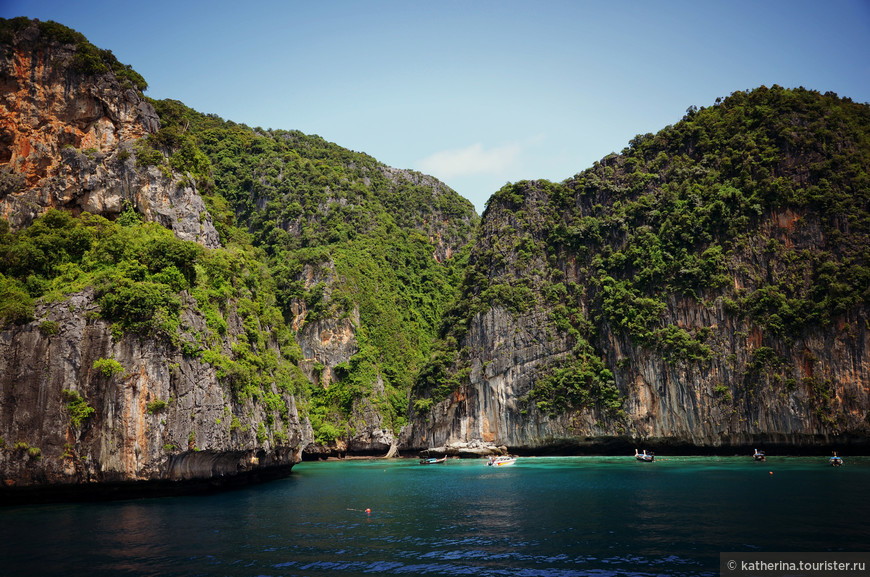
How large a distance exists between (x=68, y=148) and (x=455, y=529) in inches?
1610

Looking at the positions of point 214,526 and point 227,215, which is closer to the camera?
point 214,526

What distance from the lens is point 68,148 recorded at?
4322 centimetres

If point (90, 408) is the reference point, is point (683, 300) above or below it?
above

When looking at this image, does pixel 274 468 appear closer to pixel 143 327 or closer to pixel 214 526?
pixel 143 327

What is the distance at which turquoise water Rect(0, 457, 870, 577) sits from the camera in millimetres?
18016

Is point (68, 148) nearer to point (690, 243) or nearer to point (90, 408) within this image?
point (90, 408)

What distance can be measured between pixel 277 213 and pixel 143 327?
7678cm

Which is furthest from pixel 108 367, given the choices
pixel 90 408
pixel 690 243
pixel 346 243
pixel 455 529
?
pixel 346 243

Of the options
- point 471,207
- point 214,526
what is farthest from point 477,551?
point 471,207

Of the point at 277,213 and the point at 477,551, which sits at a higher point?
the point at 277,213

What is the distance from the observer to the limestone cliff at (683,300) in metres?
58.4

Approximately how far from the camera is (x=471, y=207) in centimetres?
13875

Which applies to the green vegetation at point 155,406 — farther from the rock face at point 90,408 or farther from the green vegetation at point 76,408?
the green vegetation at point 76,408

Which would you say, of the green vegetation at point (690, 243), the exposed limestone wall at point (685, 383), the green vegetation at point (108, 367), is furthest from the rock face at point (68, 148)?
the green vegetation at point (690, 243)
